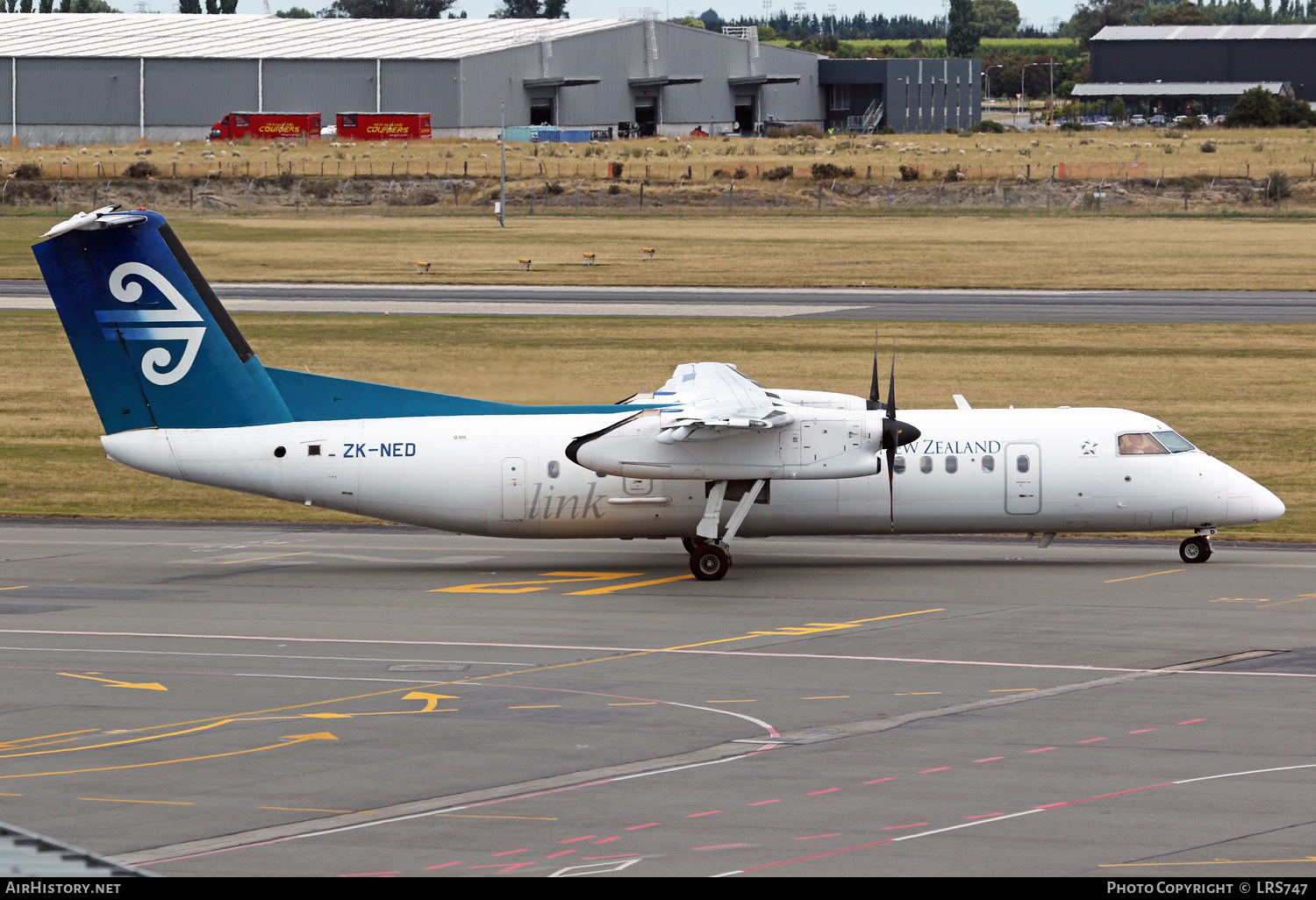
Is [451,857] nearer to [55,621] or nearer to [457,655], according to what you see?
[457,655]

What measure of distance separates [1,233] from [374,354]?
55.9 meters

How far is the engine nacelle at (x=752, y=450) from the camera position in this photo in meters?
28.6

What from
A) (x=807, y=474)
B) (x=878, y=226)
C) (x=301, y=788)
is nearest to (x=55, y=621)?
(x=301, y=788)

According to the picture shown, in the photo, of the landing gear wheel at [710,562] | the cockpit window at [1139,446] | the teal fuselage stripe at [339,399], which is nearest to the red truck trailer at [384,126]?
the teal fuselage stripe at [339,399]

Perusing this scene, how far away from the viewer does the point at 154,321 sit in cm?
2991

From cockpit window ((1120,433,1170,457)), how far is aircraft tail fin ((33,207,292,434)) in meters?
16.3

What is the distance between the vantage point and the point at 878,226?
341ft

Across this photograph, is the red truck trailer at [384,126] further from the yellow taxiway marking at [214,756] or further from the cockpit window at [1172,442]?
the yellow taxiway marking at [214,756]

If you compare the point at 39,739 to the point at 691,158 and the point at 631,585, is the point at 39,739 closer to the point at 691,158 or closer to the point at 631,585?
the point at 631,585

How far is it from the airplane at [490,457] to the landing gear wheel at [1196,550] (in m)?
0.06

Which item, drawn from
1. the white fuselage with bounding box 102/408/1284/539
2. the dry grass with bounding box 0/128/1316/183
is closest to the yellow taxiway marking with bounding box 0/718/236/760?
the white fuselage with bounding box 102/408/1284/539

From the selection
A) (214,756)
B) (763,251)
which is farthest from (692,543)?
(763,251)

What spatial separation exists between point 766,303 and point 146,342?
147 feet

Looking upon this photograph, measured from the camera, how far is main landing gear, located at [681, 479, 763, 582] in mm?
29047
